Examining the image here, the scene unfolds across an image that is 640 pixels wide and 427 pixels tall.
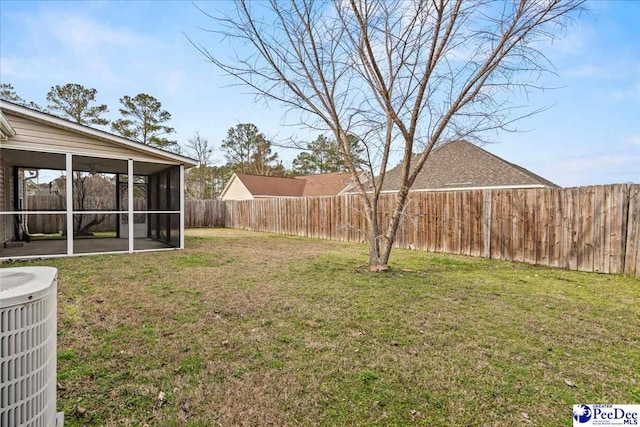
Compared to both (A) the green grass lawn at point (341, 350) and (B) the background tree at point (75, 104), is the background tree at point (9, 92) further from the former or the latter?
(A) the green grass lawn at point (341, 350)

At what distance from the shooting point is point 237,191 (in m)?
24.4

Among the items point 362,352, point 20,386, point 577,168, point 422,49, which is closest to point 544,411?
point 362,352

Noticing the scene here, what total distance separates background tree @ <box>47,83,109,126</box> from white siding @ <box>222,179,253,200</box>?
8.96 meters

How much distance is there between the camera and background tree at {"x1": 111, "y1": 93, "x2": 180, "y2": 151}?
20.1 m

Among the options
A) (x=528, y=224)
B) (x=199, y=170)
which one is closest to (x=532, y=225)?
(x=528, y=224)

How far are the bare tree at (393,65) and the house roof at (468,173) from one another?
6.39 metres

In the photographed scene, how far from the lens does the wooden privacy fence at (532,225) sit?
5594 millimetres

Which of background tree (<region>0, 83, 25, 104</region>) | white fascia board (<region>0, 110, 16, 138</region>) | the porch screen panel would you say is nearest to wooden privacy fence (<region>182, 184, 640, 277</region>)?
the porch screen panel

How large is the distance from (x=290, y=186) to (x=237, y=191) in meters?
3.98

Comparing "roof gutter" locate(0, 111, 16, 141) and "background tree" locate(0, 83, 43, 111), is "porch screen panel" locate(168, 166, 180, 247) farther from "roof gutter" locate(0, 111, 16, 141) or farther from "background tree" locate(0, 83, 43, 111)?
"background tree" locate(0, 83, 43, 111)

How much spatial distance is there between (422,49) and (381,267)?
150 inches

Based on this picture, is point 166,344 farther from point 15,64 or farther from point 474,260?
point 474,260

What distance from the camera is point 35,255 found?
6.92 metres

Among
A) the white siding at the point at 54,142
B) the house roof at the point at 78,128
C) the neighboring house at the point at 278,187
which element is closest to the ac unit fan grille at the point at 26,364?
the house roof at the point at 78,128
